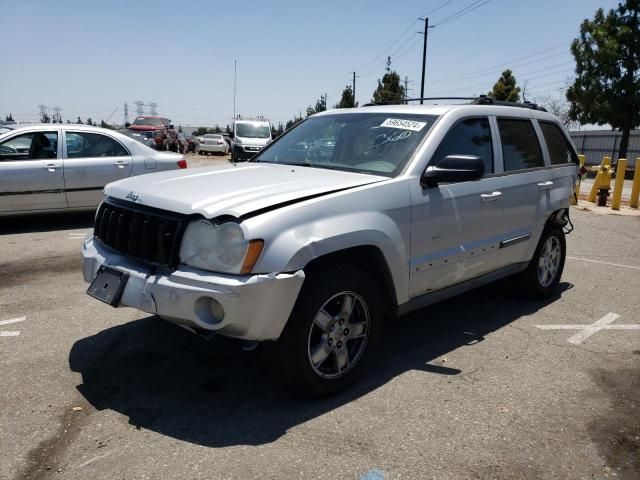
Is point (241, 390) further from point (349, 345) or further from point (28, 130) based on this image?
point (28, 130)

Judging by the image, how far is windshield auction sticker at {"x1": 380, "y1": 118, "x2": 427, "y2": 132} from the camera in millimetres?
4062

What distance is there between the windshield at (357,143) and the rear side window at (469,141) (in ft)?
0.59

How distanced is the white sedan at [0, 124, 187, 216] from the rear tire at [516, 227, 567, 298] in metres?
6.19

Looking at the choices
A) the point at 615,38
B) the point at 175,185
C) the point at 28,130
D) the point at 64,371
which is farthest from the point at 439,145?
the point at 615,38

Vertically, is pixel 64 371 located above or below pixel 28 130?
below

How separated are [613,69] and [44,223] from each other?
101ft

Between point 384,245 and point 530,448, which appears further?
point 384,245

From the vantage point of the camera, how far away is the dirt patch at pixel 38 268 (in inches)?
232

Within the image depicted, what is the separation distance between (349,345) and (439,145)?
1.56 metres

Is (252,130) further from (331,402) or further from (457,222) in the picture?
(331,402)

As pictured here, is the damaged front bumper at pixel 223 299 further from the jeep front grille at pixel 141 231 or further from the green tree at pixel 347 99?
the green tree at pixel 347 99

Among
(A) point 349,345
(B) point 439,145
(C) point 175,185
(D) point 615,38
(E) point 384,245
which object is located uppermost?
(D) point 615,38

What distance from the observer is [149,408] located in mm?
3225

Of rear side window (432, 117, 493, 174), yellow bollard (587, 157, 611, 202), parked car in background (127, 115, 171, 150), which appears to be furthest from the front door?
parked car in background (127, 115, 171, 150)
